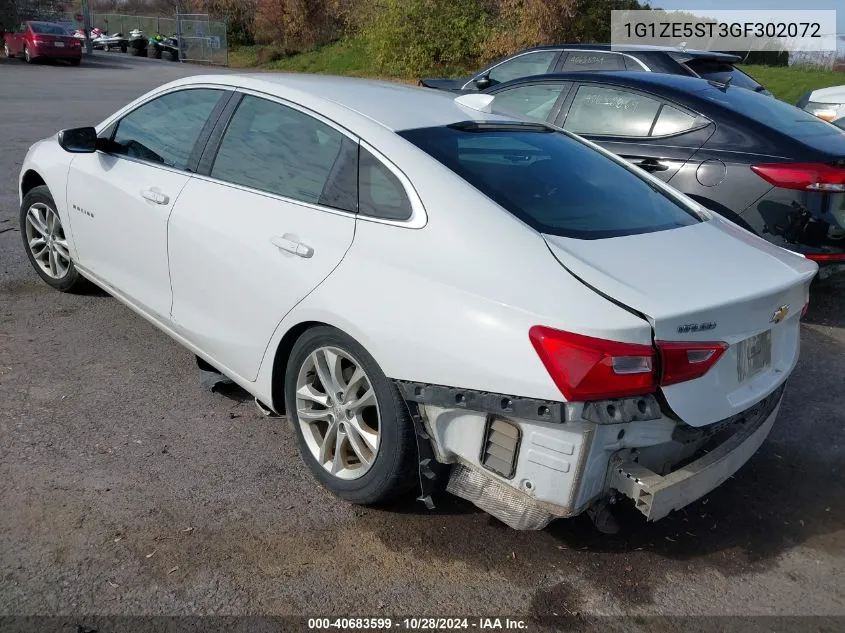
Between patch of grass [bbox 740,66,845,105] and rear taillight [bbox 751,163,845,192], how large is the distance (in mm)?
15095

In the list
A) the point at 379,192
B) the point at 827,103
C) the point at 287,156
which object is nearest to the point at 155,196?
the point at 287,156

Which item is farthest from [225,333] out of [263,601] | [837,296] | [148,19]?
[148,19]

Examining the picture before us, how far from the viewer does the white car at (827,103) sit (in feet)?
37.8

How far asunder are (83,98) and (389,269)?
19651 millimetres

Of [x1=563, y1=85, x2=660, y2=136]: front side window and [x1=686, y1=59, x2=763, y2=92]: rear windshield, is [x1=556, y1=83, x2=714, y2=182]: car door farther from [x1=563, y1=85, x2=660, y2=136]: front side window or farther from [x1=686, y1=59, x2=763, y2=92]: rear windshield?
[x1=686, y1=59, x2=763, y2=92]: rear windshield

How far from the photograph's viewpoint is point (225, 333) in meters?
3.62

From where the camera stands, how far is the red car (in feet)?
106

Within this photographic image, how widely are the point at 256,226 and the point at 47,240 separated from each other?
103 inches

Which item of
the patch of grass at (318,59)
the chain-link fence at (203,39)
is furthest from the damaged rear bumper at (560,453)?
the chain-link fence at (203,39)

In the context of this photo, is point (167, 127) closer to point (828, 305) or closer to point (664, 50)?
point (828, 305)

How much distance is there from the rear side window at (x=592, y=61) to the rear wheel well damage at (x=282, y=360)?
22.2 feet

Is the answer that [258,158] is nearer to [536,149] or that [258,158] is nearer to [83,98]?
[536,149]

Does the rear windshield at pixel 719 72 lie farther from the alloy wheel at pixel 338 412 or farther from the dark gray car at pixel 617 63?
the alloy wheel at pixel 338 412

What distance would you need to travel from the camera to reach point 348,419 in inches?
124
